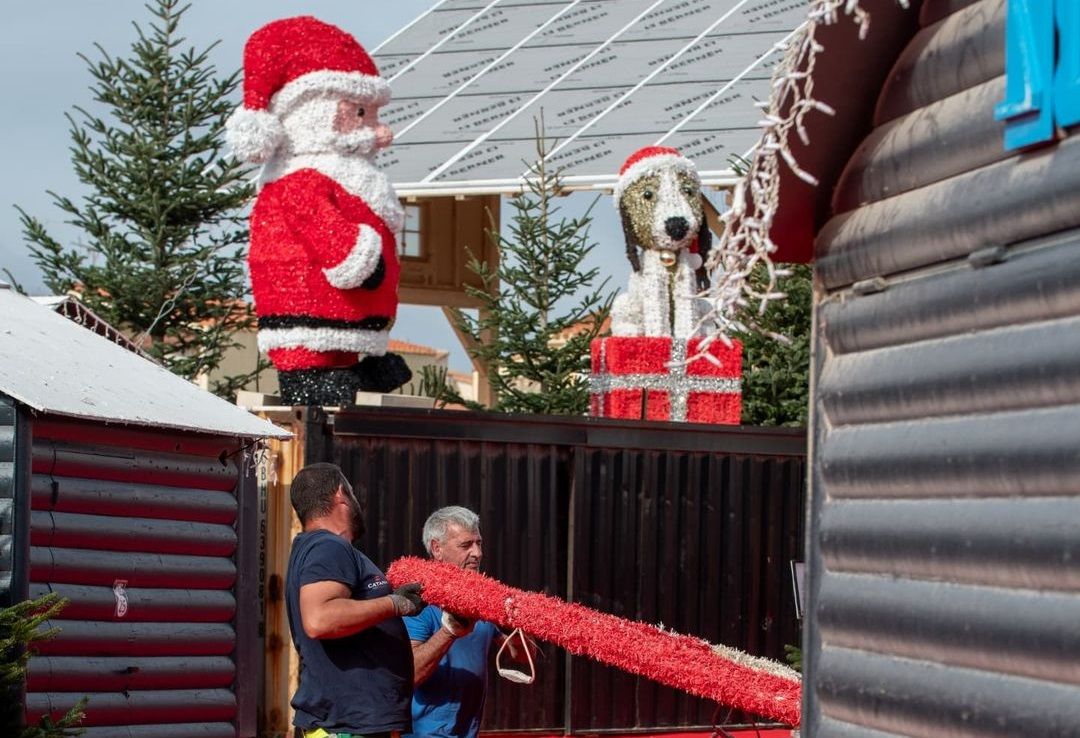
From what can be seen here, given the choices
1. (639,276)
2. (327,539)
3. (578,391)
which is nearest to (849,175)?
(327,539)

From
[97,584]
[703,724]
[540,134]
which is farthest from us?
[540,134]

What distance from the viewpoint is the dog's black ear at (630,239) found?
14820mm

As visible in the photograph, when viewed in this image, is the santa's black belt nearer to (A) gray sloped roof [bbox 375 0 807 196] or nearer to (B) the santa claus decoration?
(B) the santa claus decoration

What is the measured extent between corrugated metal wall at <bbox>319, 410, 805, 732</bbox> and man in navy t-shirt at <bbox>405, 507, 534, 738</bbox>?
3718 millimetres

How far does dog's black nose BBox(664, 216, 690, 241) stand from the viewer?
1449 cm

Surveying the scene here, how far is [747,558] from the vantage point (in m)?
12.2

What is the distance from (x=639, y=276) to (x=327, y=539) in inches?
Result: 342

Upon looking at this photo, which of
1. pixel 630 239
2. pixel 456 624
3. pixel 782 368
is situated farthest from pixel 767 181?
pixel 782 368

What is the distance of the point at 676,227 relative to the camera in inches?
571

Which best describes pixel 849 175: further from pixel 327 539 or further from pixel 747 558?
pixel 747 558

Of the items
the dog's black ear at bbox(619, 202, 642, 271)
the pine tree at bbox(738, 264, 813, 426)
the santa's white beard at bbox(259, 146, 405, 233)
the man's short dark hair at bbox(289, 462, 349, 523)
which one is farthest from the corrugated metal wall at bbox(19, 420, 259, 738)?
the pine tree at bbox(738, 264, 813, 426)

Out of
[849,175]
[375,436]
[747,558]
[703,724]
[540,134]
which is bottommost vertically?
[703,724]

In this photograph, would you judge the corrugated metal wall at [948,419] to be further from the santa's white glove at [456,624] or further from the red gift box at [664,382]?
the red gift box at [664,382]

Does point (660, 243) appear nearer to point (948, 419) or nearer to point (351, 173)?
point (351, 173)
